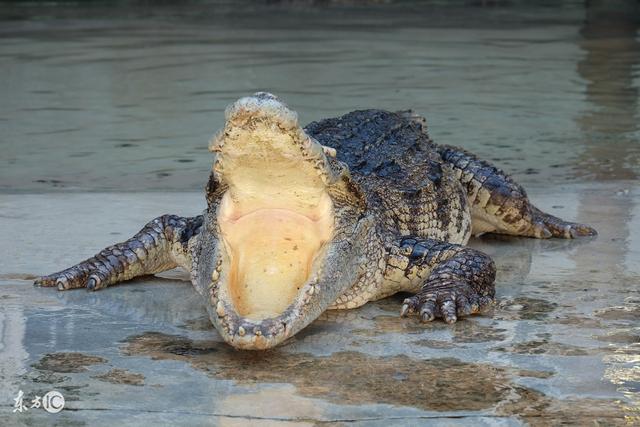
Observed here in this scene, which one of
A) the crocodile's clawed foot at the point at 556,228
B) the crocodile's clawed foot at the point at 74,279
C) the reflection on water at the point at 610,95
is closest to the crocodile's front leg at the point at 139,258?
the crocodile's clawed foot at the point at 74,279

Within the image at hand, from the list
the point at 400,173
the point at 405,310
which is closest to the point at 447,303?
the point at 405,310

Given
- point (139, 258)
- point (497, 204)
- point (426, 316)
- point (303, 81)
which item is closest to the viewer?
point (426, 316)

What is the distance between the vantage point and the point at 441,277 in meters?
4.61

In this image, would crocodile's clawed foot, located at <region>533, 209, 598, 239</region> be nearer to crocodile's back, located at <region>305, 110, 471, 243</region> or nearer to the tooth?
crocodile's back, located at <region>305, 110, 471, 243</region>

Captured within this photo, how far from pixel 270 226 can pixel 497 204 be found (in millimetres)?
2151

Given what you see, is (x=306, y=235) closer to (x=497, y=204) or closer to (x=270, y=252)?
(x=270, y=252)

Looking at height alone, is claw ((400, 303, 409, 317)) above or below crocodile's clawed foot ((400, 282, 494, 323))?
below

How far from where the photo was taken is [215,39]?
16047 mm

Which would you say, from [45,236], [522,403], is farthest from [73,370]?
[45,236]

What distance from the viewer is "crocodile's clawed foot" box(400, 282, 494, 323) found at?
14.1 feet

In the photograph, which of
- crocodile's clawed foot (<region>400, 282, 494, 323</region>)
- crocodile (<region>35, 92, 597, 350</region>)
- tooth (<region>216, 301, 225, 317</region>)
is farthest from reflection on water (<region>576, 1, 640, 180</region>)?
tooth (<region>216, 301, 225, 317</region>)

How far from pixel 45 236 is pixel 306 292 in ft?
6.93

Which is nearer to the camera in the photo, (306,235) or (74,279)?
(306,235)

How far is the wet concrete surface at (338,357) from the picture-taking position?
334cm
